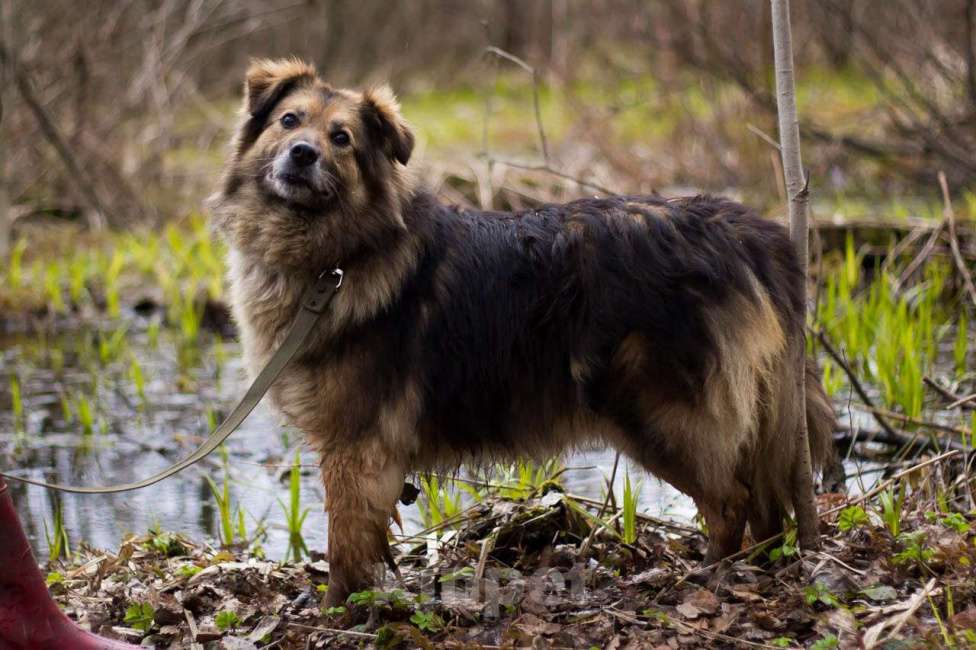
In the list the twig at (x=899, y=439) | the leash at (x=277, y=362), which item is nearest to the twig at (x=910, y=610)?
the twig at (x=899, y=439)

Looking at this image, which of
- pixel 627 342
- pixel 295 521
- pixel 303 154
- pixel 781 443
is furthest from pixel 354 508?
pixel 781 443

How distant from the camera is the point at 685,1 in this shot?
10172mm

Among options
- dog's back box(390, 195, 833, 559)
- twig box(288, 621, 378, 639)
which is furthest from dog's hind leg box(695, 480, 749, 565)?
twig box(288, 621, 378, 639)

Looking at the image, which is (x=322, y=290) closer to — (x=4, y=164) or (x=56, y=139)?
(x=4, y=164)

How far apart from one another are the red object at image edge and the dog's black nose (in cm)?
147

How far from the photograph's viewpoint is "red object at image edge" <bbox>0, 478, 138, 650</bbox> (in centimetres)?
303

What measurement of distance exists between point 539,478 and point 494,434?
81cm

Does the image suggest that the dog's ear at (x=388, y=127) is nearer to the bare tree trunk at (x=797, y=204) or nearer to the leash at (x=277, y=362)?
the leash at (x=277, y=362)

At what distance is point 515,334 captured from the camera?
3.88m

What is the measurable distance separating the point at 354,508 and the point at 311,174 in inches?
45.2

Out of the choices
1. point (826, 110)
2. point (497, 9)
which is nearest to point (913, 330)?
point (826, 110)

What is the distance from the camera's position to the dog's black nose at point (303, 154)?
12.8ft

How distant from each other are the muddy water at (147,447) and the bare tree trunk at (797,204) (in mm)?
617

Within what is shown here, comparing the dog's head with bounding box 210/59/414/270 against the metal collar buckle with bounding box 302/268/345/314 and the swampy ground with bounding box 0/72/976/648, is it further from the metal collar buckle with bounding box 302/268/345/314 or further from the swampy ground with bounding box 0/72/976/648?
the swampy ground with bounding box 0/72/976/648
